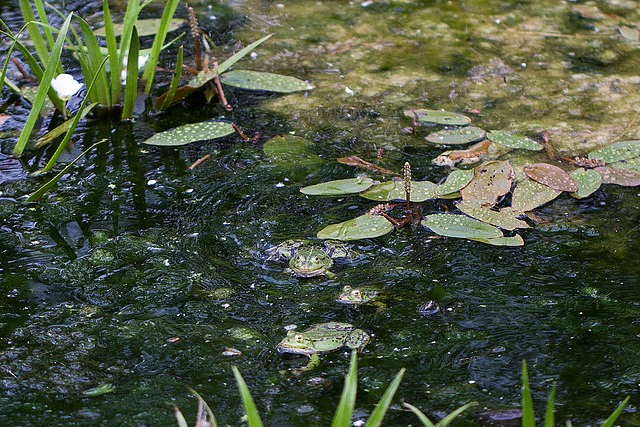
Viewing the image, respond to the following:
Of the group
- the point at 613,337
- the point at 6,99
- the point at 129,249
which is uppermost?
the point at 6,99

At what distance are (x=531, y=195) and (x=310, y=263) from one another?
0.74 m

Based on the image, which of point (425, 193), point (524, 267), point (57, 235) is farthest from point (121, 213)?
point (524, 267)

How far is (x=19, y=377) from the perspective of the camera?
1.21 m

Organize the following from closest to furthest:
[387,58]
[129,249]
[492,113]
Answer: [129,249] < [492,113] < [387,58]

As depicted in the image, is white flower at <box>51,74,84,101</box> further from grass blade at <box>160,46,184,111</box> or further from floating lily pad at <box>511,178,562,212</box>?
floating lily pad at <box>511,178,562,212</box>

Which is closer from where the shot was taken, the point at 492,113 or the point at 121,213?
the point at 121,213

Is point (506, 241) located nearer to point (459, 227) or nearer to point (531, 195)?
point (459, 227)

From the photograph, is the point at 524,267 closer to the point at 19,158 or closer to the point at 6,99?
the point at 19,158

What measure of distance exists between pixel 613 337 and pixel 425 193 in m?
0.69

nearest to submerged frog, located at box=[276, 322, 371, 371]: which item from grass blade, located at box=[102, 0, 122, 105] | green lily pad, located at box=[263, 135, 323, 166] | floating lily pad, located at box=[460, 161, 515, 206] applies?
floating lily pad, located at box=[460, 161, 515, 206]

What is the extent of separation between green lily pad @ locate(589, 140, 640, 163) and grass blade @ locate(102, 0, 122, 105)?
1.66m

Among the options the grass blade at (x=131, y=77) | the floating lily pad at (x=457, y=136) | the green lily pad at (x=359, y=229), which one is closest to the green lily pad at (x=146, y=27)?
the grass blade at (x=131, y=77)

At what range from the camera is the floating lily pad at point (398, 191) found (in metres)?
1.83

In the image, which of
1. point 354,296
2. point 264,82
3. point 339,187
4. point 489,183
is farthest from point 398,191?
point 264,82
